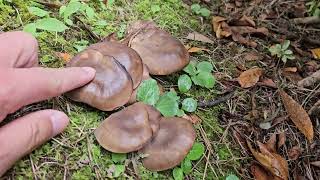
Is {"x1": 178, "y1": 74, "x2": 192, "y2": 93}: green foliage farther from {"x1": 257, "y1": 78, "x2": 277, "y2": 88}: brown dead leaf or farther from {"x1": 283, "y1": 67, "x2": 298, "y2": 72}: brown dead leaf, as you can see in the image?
{"x1": 283, "y1": 67, "x2": 298, "y2": 72}: brown dead leaf

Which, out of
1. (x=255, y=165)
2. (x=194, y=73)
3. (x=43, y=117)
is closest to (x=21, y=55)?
(x=43, y=117)

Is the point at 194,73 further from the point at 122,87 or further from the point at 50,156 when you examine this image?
the point at 50,156

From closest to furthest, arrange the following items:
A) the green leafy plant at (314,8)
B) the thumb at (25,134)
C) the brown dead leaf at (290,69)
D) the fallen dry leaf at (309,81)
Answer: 1. the thumb at (25,134)
2. the fallen dry leaf at (309,81)
3. the brown dead leaf at (290,69)
4. the green leafy plant at (314,8)

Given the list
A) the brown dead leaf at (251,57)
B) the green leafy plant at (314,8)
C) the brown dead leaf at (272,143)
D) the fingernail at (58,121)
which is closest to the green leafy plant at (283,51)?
the brown dead leaf at (251,57)

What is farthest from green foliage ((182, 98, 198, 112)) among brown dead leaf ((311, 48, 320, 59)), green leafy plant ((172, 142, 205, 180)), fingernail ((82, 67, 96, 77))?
brown dead leaf ((311, 48, 320, 59))

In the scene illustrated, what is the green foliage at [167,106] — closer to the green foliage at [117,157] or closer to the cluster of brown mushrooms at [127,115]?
the cluster of brown mushrooms at [127,115]

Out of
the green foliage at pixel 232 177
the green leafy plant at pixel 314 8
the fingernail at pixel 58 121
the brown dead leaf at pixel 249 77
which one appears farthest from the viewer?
the green leafy plant at pixel 314 8

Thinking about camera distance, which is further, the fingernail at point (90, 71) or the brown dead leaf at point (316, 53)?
the brown dead leaf at point (316, 53)
